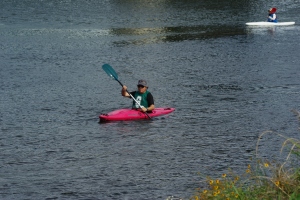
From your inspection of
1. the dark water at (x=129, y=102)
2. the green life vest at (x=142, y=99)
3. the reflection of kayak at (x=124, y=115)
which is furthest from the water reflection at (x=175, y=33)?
the reflection of kayak at (x=124, y=115)

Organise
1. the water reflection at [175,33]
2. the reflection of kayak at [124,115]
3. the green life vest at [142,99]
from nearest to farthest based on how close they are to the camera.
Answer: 1. the reflection of kayak at [124,115]
2. the green life vest at [142,99]
3. the water reflection at [175,33]

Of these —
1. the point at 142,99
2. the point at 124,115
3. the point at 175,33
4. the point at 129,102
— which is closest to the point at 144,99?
the point at 142,99

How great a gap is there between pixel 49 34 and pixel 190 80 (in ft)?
55.2

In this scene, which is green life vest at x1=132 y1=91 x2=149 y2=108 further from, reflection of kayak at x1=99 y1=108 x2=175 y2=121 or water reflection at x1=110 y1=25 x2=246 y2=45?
water reflection at x1=110 y1=25 x2=246 y2=45

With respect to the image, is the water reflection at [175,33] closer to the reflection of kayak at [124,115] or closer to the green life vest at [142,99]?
the green life vest at [142,99]

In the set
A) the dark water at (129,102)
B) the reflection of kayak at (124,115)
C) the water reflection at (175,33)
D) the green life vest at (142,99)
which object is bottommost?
the water reflection at (175,33)

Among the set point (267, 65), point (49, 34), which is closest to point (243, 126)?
point (267, 65)

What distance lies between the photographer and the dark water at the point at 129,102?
1417 centimetres

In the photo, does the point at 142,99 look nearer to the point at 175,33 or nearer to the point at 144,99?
the point at 144,99

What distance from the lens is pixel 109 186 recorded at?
1341 centimetres

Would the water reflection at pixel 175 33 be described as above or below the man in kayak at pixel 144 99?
below

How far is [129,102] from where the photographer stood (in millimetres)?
21781

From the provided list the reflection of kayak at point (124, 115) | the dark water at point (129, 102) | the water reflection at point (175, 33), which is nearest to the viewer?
the dark water at point (129, 102)

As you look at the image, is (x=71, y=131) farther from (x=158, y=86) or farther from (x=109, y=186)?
(x=158, y=86)
